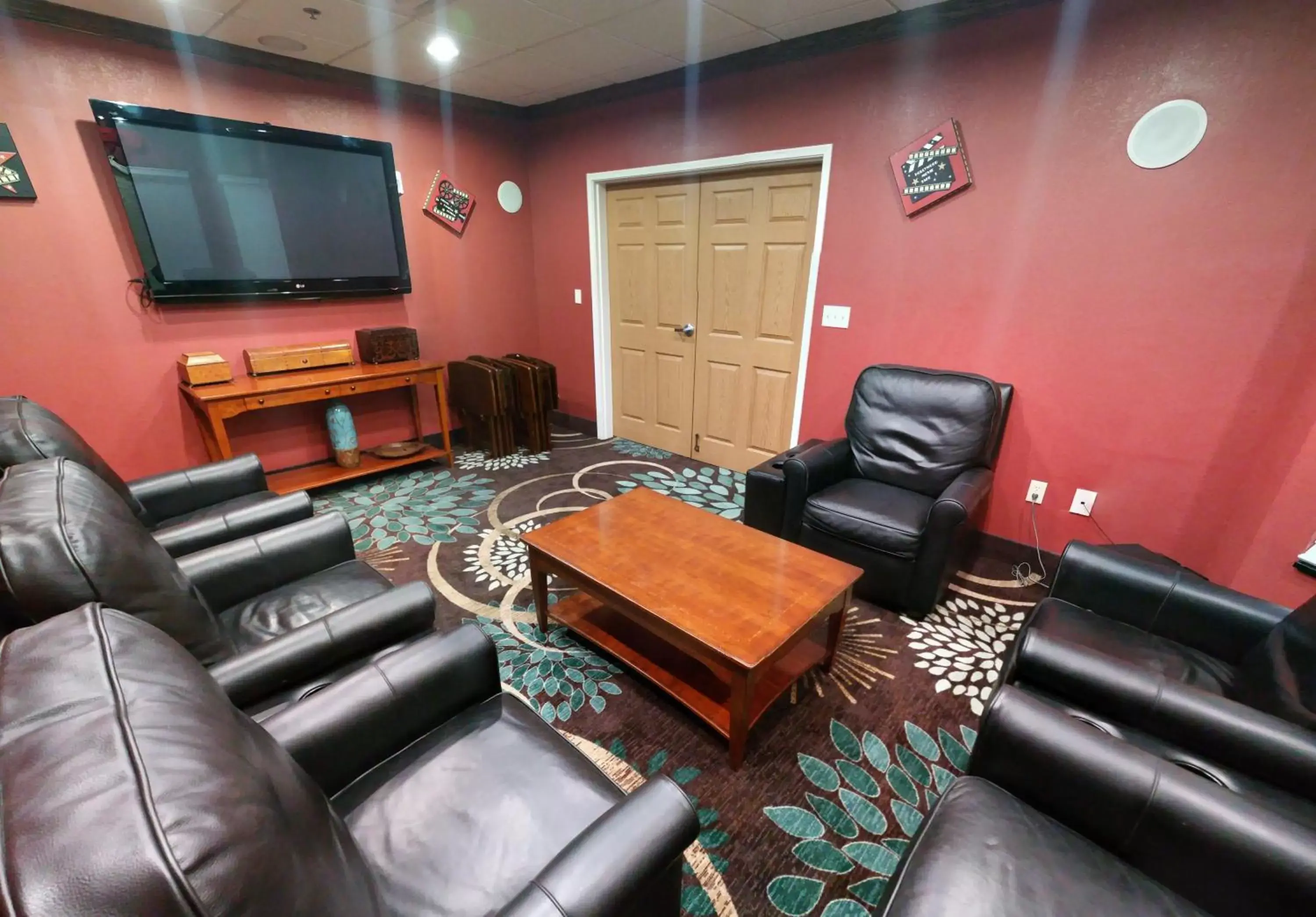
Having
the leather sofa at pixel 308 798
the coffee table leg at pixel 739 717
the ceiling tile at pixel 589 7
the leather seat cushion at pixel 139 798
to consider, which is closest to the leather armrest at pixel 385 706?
the leather sofa at pixel 308 798

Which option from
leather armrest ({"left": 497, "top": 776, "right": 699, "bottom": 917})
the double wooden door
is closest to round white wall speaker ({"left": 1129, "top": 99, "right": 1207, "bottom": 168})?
the double wooden door

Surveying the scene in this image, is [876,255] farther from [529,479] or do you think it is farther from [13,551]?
[13,551]

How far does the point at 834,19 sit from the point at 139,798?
10.6 feet

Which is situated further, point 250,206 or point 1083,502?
point 250,206

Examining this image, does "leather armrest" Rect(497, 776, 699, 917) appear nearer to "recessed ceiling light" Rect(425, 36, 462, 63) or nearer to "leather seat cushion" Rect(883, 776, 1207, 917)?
"leather seat cushion" Rect(883, 776, 1207, 917)

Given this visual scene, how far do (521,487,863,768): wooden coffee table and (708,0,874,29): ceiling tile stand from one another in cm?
214

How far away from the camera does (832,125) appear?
2686 mm

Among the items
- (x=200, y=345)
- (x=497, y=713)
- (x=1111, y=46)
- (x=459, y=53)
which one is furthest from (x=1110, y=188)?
Result: (x=200, y=345)

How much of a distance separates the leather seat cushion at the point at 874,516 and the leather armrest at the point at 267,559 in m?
1.80

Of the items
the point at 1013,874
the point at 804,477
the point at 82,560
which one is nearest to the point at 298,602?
the point at 82,560

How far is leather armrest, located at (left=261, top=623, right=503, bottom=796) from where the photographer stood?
98 centimetres

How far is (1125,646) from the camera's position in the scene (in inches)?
56.7

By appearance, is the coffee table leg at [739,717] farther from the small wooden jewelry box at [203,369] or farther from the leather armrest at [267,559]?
the small wooden jewelry box at [203,369]

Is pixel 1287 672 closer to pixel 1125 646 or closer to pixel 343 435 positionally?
pixel 1125 646
